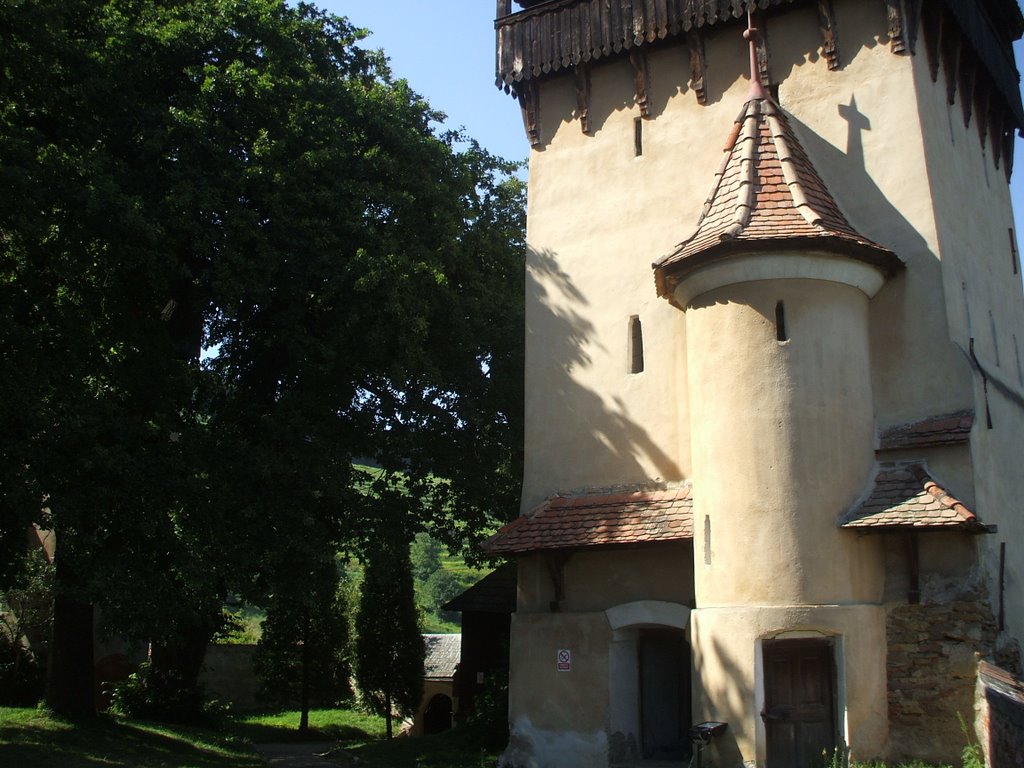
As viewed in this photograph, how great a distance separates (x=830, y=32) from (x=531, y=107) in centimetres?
566

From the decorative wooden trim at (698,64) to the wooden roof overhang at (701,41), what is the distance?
0.02 meters

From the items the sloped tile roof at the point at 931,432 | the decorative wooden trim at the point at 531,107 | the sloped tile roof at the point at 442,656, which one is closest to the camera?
the sloped tile roof at the point at 931,432

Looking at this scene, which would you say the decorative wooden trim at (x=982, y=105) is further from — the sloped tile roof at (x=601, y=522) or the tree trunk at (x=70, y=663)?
the tree trunk at (x=70, y=663)

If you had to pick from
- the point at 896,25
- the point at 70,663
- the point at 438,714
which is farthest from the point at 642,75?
the point at 438,714

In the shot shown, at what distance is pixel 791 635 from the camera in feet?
41.7

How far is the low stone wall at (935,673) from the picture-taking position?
12.3 m

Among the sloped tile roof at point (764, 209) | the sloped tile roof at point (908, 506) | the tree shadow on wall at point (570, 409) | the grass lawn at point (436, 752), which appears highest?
the sloped tile roof at point (764, 209)

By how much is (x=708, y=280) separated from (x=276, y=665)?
84.9ft

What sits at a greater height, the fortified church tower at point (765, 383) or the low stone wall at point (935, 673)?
the fortified church tower at point (765, 383)

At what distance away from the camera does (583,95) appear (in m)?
18.1

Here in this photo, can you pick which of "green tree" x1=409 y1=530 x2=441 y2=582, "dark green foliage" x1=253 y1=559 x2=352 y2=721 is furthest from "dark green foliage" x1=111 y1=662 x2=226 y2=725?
"green tree" x1=409 y1=530 x2=441 y2=582

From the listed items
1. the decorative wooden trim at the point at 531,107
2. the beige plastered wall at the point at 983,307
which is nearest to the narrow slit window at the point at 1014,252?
the beige plastered wall at the point at 983,307

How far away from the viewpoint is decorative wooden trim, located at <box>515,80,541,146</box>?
18.7 meters

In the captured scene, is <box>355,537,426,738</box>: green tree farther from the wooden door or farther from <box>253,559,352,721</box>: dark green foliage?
the wooden door
